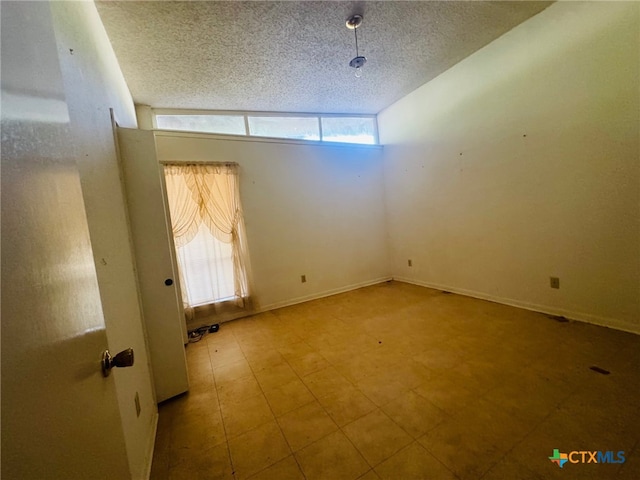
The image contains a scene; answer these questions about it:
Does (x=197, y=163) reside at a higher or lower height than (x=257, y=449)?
higher

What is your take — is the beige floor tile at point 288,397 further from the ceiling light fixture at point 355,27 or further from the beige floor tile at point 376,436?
the ceiling light fixture at point 355,27

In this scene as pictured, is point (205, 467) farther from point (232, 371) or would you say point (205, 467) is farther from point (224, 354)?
point (224, 354)

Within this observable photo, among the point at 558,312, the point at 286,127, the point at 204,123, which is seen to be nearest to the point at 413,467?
the point at 558,312

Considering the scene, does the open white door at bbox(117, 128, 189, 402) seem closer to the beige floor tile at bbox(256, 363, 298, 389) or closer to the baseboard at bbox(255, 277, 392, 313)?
the beige floor tile at bbox(256, 363, 298, 389)

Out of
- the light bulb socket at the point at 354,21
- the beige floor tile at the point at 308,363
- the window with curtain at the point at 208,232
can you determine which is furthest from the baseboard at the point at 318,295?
the light bulb socket at the point at 354,21

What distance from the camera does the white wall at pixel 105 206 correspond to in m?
1.04

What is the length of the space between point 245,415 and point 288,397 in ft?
0.98

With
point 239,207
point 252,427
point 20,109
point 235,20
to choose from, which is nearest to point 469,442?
point 252,427

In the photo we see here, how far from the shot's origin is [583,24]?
2182 mm

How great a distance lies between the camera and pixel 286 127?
383 centimetres

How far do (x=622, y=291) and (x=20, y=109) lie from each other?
3.66 m

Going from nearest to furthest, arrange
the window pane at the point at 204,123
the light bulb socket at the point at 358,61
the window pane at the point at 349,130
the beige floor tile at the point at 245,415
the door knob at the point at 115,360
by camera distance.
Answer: the door knob at the point at 115,360, the beige floor tile at the point at 245,415, the light bulb socket at the point at 358,61, the window pane at the point at 204,123, the window pane at the point at 349,130

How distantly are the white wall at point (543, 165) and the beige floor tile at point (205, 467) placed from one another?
10.6 feet

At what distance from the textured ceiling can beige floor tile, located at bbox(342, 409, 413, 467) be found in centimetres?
301
